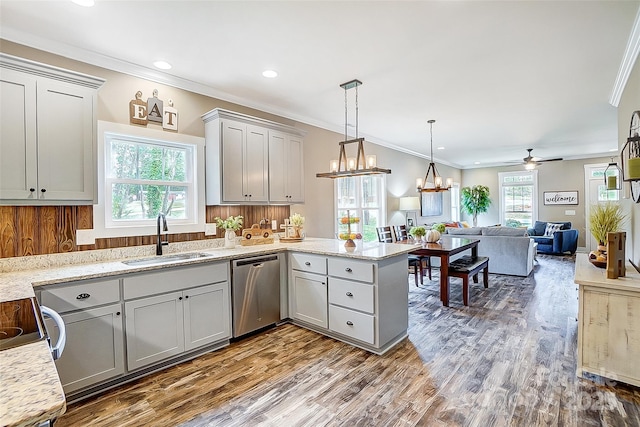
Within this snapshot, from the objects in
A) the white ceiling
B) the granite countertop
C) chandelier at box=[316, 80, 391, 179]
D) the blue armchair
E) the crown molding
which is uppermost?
the white ceiling

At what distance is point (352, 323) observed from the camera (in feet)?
9.76

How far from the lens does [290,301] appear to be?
355cm

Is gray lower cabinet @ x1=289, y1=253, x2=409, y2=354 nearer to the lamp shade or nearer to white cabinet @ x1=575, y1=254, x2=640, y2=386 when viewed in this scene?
white cabinet @ x1=575, y1=254, x2=640, y2=386

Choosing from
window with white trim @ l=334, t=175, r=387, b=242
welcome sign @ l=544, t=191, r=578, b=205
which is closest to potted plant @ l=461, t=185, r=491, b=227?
welcome sign @ l=544, t=191, r=578, b=205

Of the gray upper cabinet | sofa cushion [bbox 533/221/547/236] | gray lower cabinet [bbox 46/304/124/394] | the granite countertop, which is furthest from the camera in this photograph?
sofa cushion [bbox 533/221/547/236]

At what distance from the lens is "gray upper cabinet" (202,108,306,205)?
134 inches

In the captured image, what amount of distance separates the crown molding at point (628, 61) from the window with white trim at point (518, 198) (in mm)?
6216

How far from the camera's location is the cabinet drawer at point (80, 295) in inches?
81.0

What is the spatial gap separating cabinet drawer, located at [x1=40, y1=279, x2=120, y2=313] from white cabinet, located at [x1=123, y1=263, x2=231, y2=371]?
94 mm

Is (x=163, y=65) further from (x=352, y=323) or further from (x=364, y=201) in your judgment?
(x=364, y=201)

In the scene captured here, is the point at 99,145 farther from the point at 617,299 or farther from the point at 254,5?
the point at 617,299

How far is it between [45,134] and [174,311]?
1635 millimetres

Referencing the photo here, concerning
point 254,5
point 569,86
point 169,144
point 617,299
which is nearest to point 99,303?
point 169,144

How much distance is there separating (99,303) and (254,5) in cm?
235
